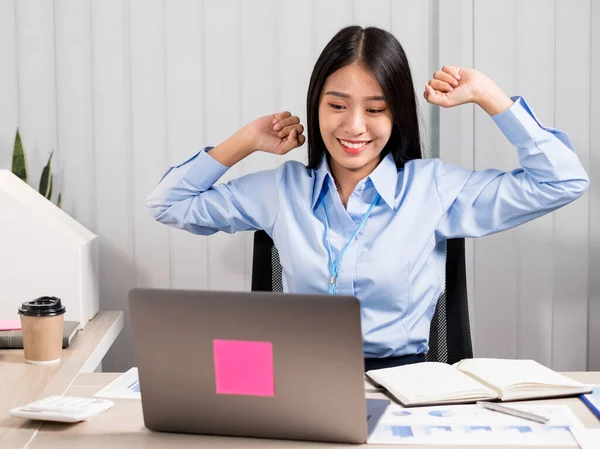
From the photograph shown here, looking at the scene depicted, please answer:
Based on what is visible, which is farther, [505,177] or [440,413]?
[505,177]

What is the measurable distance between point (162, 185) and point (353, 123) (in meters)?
0.58

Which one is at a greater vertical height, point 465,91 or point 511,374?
point 465,91

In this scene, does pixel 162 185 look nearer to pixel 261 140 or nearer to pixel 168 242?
pixel 261 140

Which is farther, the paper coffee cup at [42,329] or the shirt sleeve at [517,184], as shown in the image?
the shirt sleeve at [517,184]

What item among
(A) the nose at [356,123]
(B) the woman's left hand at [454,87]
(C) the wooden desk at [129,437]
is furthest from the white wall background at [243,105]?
(C) the wooden desk at [129,437]

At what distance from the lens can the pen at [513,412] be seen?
4.18ft

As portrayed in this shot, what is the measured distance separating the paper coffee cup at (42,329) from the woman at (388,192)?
22.3 inches

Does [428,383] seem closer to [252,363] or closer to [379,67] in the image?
[252,363]

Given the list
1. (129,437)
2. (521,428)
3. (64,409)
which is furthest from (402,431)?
(64,409)

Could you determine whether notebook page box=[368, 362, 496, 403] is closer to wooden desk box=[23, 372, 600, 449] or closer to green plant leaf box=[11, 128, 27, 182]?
wooden desk box=[23, 372, 600, 449]

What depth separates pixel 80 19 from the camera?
2.53 metres

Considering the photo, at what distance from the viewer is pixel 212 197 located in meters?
2.07

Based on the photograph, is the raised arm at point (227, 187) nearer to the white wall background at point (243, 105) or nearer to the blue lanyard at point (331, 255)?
the blue lanyard at point (331, 255)

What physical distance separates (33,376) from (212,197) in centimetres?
67
